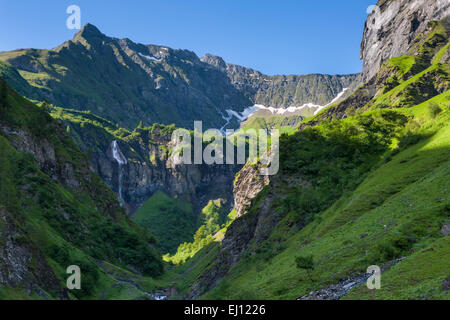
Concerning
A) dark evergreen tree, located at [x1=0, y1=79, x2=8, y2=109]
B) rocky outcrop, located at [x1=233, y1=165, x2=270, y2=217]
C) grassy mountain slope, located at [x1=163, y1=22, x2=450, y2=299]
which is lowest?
grassy mountain slope, located at [x1=163, y1=22, x2=450, y2=299]

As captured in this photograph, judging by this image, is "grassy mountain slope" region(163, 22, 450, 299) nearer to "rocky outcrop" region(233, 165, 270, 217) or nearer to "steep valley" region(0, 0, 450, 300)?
"steep valley" region(0, 0, 450, 300)

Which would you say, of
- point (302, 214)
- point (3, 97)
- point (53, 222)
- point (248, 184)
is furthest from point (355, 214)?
point (248, 184)

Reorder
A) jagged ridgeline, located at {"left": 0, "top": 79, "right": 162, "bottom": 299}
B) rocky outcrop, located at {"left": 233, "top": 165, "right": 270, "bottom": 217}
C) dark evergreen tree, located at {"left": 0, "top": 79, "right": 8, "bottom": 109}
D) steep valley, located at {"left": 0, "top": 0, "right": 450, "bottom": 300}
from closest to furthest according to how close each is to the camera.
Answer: steep valley, located at {"left": 0, "top": 0, "right": 450, "bottom": 300}, jagged ridgeline, located at {"left": 0, "top": 79, "right": 162, "bottom": 299}, dark evergreen tree, located at {"left": 0, "top": 79, "right": 8, "bottom": 109}, rocky outcrop, located at {"left": 233, "top": 165, "right": 270, "bottom": 217}

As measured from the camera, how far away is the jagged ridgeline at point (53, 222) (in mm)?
54938

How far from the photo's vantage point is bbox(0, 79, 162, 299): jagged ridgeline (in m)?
54.9

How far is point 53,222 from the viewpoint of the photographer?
95188 mm

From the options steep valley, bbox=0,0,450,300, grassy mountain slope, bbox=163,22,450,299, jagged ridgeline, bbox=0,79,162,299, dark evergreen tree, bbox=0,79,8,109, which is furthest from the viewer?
dark evergreen tree, bbox=0,79,8,109

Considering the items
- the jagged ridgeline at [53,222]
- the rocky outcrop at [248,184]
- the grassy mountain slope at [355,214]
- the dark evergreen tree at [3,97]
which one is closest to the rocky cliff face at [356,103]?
the rocky outcrop at [248,184]

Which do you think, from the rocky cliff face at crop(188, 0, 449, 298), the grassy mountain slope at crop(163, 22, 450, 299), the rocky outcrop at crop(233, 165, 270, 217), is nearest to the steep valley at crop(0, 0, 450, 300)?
the grassy mountain slope at crop(163, 22, 450, 299)

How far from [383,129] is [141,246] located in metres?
98.9

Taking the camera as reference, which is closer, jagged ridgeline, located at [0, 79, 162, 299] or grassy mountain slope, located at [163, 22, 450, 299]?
grassy mountain slope, located at [163, 22, 450, 299]

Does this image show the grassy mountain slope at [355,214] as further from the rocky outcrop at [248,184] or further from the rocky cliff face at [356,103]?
the rocky outcrop at [248,184]
